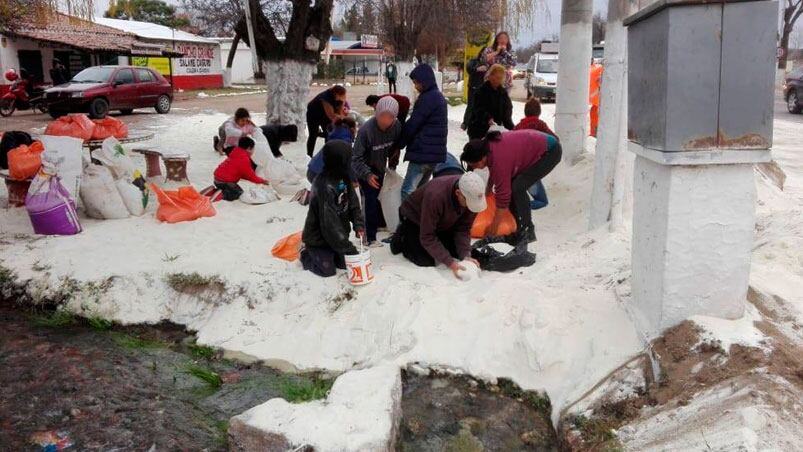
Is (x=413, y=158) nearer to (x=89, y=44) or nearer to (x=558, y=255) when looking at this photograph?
(x=558, y=255)

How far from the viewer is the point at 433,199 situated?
4961mm

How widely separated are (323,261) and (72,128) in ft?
15.2

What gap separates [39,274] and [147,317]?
46.3 inches

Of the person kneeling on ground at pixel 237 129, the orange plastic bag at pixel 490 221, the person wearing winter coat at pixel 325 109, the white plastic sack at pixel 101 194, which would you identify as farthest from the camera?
the person kneeling on ground at pixel 237 129

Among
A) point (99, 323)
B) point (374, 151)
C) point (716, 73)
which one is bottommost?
point (99, 323)

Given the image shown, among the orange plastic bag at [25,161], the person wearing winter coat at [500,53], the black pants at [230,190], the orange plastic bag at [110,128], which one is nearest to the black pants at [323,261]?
the black pants at [230,190]

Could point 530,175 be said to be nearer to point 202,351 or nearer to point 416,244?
point 416,244

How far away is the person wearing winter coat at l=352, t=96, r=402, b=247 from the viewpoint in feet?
19.1

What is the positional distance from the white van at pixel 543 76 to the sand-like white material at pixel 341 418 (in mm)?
18128

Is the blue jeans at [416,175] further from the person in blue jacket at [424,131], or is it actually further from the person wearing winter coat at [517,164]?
the person wearing winter coat at [517,164]

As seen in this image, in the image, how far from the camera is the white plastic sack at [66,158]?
642cm

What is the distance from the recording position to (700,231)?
3.56 meters

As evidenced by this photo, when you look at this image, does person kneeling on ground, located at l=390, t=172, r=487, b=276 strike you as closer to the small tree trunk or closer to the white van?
the small tree trunk

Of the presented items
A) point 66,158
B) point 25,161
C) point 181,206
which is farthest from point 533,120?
point 25,161
